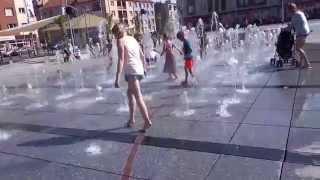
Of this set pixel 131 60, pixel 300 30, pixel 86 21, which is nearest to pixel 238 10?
pixel 86 21

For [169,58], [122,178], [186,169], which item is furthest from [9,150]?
[169,58]

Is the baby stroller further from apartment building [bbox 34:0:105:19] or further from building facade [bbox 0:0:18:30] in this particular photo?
apartment building [bbox 34:0:105:19]

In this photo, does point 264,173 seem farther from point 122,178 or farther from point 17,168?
point 17,168

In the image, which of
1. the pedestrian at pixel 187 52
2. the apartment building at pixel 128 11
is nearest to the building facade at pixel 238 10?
the apartment building at pixel 128 11

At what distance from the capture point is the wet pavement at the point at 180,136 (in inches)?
175

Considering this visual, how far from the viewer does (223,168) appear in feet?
14.2

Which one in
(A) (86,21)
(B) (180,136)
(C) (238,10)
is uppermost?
(C) (238,10)

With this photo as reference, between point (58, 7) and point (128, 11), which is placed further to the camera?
point (58, 7)

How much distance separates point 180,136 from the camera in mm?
5594

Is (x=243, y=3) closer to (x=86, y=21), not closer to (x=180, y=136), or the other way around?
(x=86, y=21)

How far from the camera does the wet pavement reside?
4.44 meters

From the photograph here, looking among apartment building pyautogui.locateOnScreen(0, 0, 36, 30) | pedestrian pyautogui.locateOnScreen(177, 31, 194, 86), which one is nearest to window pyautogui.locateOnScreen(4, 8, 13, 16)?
apartment building pyautogui.locateOnScreen(0, 0, 36, 30)

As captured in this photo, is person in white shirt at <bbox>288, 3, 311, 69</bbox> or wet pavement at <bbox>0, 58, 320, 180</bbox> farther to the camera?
person in white shirt at <bbox>288, 3, 311, 69</bbox>

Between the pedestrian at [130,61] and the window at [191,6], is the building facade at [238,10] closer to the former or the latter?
the window at [191,6]
